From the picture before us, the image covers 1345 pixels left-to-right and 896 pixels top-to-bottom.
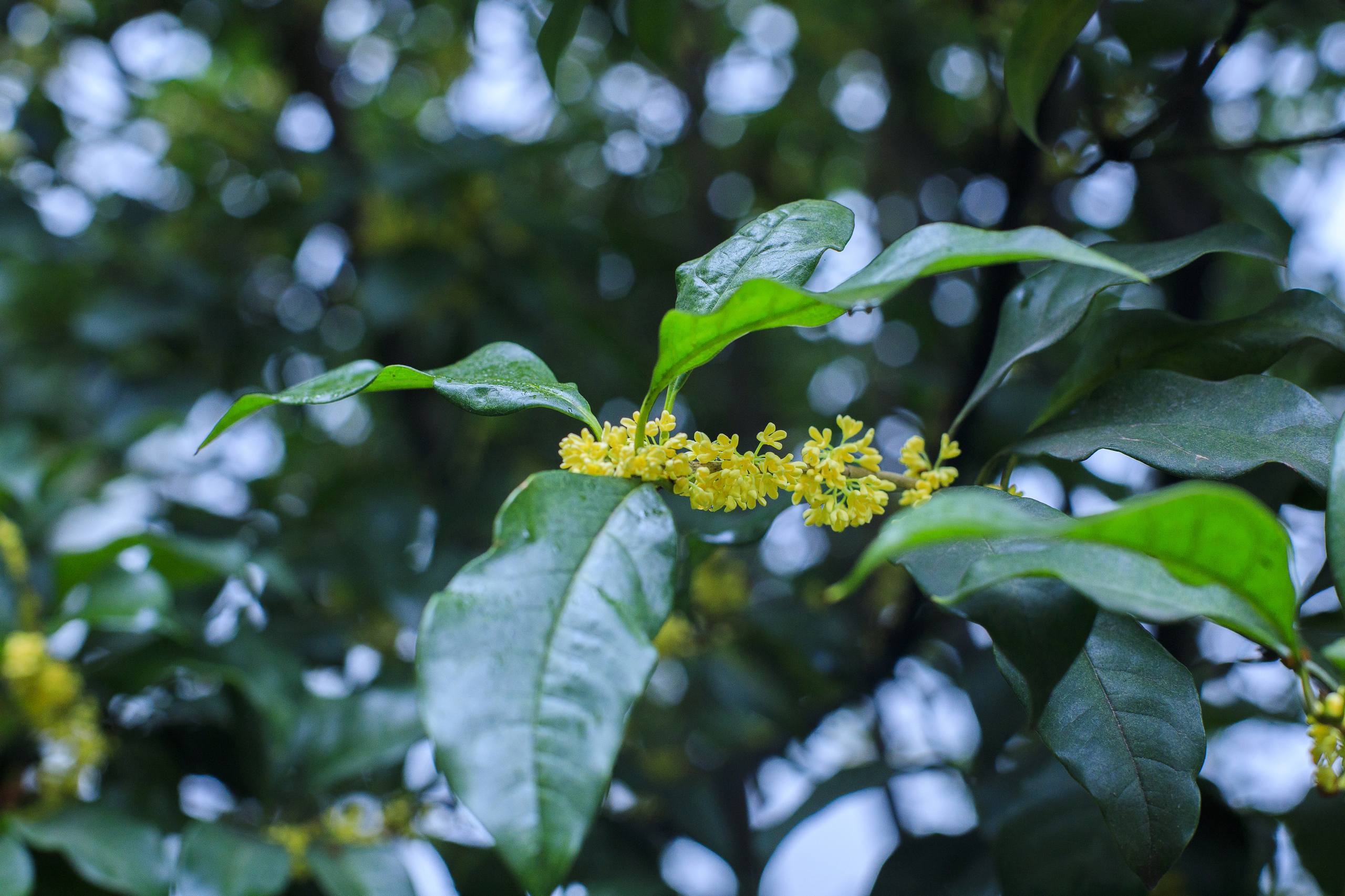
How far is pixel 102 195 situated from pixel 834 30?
1510 millimetres

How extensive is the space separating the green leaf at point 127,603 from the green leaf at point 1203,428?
2.87ft

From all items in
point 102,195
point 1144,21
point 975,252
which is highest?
point 1144,21

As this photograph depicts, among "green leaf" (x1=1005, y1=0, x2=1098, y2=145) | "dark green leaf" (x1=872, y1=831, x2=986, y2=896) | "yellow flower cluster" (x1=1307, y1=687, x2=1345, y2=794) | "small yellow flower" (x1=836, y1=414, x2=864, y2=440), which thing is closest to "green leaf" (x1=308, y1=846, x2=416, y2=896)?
"dark green leaf" (x1=872, y1=831, x2=986, y2=896)

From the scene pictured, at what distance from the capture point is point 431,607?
0.39m

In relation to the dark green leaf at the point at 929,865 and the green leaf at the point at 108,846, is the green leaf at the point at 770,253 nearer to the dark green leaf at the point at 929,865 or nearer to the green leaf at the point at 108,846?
the dark green leaf at the point at 929,865

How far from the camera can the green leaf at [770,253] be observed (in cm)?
53

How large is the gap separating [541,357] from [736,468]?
3.33ft

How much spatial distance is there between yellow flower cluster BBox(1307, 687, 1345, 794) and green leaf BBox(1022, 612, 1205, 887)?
5cm

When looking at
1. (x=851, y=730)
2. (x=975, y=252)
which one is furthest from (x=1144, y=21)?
(x=851, y=730)

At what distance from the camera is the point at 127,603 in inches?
37.4

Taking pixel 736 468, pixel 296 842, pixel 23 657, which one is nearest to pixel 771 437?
pixel 736 468

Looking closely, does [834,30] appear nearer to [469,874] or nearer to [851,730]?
[851,730]

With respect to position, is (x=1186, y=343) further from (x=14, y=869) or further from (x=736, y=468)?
(x=14, y=869)

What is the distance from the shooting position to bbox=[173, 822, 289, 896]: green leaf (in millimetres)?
815
